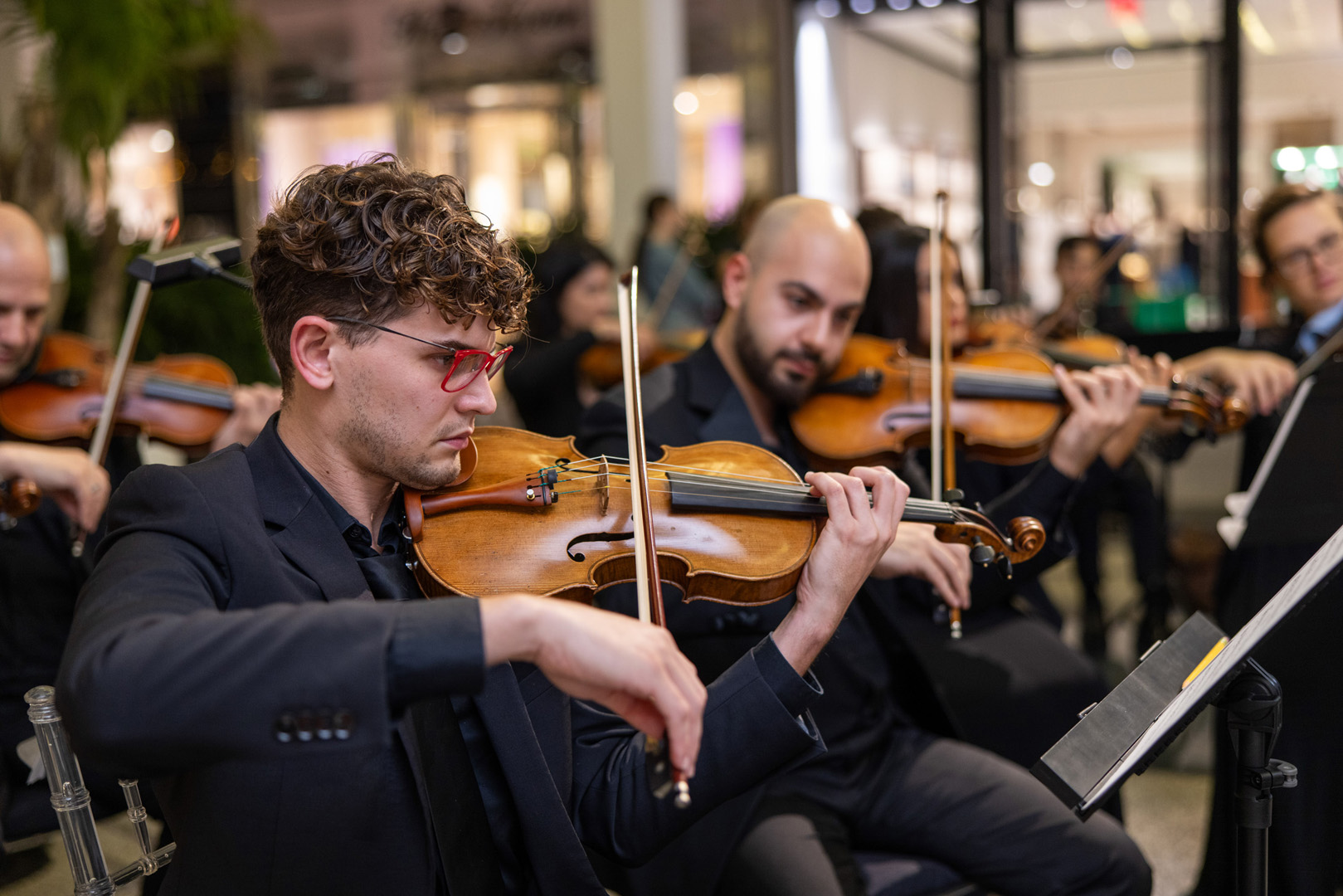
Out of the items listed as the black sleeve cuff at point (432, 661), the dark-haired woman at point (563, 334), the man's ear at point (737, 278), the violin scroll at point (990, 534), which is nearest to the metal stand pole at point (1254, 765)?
the violin scroll at point (990, 534)

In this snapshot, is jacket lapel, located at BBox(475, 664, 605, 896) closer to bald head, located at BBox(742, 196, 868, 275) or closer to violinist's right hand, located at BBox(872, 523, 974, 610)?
violinist's right hand, located at BBox(872, 523, 974, 610)

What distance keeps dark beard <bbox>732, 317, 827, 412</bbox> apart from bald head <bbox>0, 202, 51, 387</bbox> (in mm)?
1387

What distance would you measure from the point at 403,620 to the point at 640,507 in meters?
0.29

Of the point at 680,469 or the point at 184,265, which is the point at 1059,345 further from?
the point at 184,265

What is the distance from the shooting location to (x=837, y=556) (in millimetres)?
1310

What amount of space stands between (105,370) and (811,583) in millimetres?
1892

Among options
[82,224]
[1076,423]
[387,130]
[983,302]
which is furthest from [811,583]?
[387,130]

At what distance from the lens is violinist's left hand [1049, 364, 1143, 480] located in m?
2.08

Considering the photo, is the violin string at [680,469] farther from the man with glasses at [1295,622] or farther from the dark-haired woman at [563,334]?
the dark-haired woman at [563,334]

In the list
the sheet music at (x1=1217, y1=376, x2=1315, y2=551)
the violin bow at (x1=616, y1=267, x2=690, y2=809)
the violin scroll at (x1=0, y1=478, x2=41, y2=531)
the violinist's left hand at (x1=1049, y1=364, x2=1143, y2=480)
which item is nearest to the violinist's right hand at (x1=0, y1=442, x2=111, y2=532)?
the violin scroll at (x1=0, y1=478, x2=41, y2=531)

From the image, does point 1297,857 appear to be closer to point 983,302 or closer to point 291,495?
point 291,495

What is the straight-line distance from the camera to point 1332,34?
6.19 m

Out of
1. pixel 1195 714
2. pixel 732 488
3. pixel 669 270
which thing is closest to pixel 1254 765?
pixel 1195 714

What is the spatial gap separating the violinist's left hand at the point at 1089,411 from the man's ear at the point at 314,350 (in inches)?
54.0
